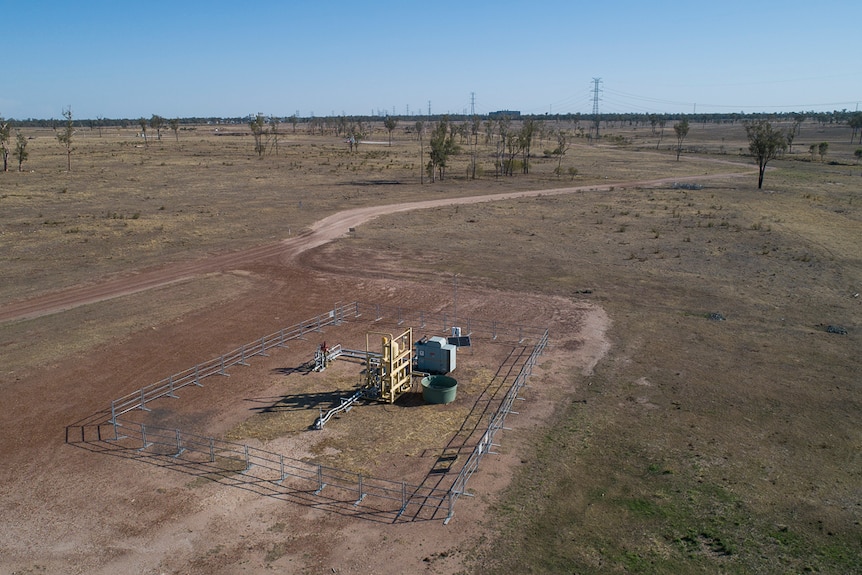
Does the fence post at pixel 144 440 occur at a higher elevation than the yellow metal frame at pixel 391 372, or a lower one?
lower

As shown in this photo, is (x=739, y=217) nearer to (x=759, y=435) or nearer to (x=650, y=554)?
(x=759, y=435)

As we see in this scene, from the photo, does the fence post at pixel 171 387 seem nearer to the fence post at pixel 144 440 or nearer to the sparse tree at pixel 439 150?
the fence post at pixel 144 440

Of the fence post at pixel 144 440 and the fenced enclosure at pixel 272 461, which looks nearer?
the fenced enclosure at pixel 272 461

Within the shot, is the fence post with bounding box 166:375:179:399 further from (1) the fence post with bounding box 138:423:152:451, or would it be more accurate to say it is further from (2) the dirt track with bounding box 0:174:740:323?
(2) the dirt track with bounding box 0:174:740:323

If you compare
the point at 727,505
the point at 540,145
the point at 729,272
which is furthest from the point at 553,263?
the point at 540,145

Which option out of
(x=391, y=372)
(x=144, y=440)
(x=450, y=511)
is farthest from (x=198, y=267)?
(x=450, y=511)

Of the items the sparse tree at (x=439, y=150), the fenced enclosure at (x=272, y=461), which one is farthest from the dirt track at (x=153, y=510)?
the sparse tree at (x=439, y=150)

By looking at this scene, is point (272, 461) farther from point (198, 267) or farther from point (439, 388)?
point (198, 267)

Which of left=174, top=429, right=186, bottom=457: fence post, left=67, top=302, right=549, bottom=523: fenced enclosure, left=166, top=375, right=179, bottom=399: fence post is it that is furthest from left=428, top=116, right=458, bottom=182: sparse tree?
left=174, top=429, right=186, bottom=457: fence post
